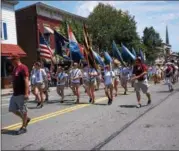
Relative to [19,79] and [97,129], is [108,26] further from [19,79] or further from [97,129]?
[19,79]

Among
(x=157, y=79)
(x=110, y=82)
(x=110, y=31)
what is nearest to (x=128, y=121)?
(x=110, y=82)

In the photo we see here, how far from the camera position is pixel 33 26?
39.0 metres

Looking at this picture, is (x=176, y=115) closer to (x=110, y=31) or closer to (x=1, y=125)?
(x=1, y=125)

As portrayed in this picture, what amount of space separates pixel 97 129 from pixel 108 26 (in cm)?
3773

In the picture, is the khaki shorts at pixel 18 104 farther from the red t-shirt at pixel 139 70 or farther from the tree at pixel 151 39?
the tree at pixel 151 39

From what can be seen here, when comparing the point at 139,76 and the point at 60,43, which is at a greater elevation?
the point at 60,43

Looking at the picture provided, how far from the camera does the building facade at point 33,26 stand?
3888 centimetres

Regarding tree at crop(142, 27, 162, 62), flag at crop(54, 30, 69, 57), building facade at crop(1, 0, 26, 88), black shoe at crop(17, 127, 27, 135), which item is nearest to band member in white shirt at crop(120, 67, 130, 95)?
flag at crop(54, 30, 69, 57)

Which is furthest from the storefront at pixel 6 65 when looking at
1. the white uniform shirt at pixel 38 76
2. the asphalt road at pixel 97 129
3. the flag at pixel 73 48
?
the asphalt road at pixel 97 129

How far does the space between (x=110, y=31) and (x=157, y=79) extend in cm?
1605

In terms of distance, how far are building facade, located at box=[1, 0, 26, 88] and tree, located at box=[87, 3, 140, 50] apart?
14.5 meters

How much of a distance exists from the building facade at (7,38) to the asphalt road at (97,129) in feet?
58.6

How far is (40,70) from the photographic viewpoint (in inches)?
607

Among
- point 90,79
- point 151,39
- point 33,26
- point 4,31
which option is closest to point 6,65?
point 4,31
